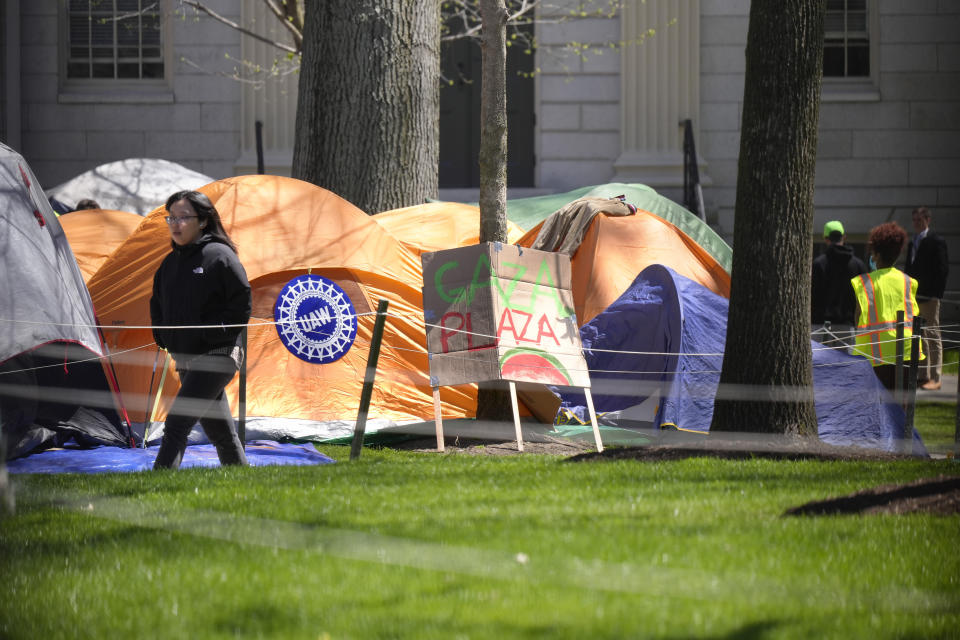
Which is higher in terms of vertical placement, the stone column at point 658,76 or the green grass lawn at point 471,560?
the stone column at point 658,76

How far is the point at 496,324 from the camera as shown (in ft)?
29.6

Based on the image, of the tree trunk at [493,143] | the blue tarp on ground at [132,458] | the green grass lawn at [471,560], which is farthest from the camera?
the tree trunk at [493,143]

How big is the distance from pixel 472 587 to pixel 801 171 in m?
4.77

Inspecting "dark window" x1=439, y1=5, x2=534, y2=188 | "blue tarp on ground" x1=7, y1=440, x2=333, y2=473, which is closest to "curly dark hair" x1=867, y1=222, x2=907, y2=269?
"blue tarp on ground" x1=7, y1=440, x2=333, y2=473

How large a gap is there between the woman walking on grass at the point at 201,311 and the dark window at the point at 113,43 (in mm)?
12596

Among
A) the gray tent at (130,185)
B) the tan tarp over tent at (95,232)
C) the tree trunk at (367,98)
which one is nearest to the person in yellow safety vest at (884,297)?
the tree trunk at (367,98)

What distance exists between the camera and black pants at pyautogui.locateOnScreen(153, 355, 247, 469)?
22.9 feet

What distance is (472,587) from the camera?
13.8 ft

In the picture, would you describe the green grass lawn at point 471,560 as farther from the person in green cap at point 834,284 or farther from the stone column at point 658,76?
the stone column at point 658,76

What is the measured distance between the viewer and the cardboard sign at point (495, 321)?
9.05 m

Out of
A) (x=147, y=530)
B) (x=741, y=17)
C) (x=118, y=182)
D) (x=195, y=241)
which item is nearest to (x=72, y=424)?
(x=195, y=241)

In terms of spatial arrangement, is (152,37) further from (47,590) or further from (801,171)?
(47,590)

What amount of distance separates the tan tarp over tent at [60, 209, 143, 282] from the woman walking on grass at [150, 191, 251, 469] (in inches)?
196

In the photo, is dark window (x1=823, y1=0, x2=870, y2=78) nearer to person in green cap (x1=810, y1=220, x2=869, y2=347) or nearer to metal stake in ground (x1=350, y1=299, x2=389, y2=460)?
person in green cap (x1=810, y1=220, x2=869, y2=347)
